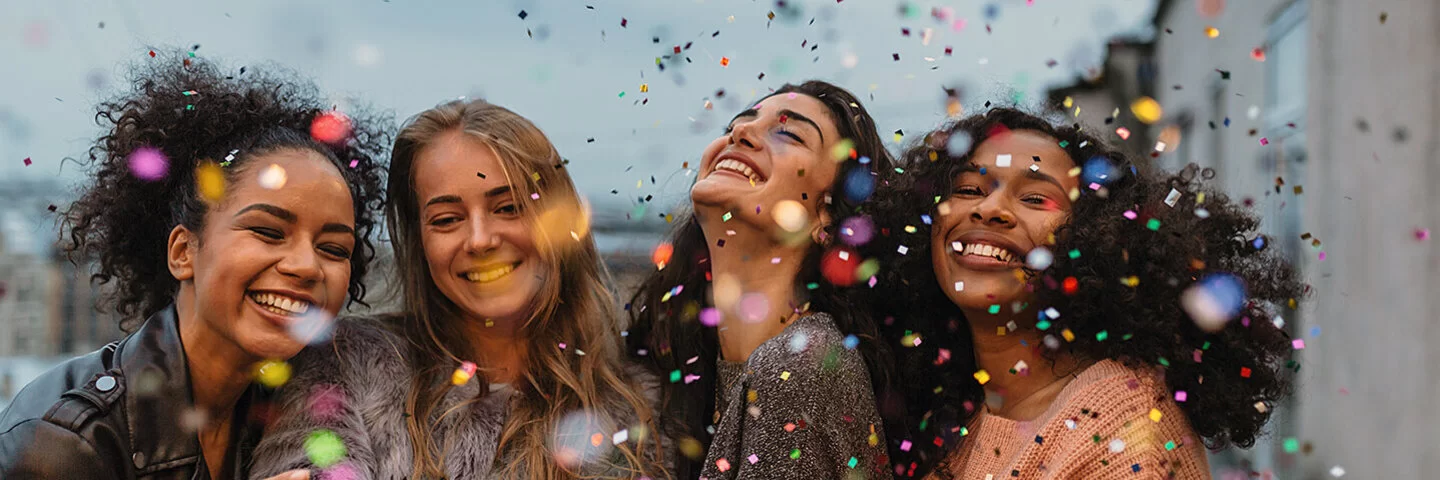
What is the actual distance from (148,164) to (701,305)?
141 cm

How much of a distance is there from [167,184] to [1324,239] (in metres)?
5.49

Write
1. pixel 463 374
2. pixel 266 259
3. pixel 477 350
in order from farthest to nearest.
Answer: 1. pixel 477 350
2. pixel 463 374
3. pixel 266 259

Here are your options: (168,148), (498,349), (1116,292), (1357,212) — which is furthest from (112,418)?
(1357,212)

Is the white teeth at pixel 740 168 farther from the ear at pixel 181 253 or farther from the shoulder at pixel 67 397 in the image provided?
the shoulder at pixel 67 397

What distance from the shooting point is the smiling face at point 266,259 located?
239cm

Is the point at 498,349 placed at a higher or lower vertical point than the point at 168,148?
lower

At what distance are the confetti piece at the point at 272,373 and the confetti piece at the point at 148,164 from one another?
50 cm

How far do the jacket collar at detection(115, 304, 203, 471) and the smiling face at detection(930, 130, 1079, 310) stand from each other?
174cm

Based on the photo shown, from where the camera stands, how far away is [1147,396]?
2357 mm

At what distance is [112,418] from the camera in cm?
230

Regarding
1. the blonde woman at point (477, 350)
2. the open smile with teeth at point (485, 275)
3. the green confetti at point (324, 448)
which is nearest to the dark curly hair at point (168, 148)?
the blonde woman at point (477, 350)

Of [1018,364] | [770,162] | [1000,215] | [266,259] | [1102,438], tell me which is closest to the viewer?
[1102,438]

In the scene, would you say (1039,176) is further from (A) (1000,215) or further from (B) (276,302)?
(B) (276,302)

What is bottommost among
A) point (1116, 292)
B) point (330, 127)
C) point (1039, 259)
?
point (1116, 292)
